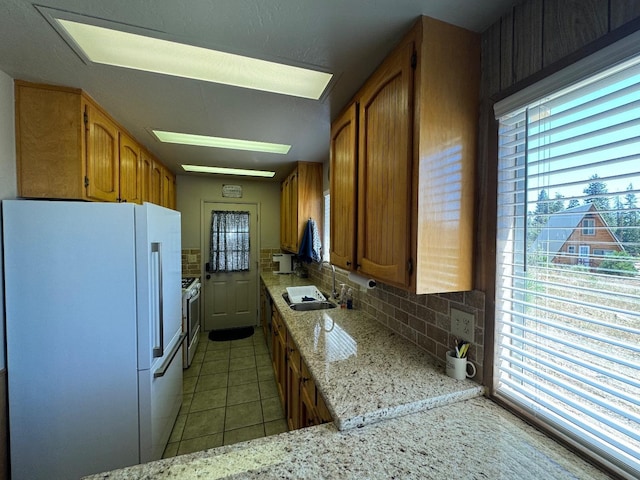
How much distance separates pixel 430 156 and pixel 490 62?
1.50 feet

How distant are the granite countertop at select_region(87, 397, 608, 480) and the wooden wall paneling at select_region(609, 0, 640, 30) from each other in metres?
1.20

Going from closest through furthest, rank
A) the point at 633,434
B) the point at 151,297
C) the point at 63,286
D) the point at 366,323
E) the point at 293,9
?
the point at 633,434, the point at 293,9, the point at 63,286, the point at 151,297, the point at 366,323

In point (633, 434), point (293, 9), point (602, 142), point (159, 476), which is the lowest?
point (159, 476)

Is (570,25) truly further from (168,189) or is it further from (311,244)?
(168,189)

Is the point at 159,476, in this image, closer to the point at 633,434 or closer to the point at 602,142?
the point at 633,434

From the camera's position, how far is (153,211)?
1.51 metres

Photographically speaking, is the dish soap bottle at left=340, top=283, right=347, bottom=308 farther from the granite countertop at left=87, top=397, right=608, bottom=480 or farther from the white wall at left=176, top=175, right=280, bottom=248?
the white wall at left=176, top=175, right=280, bottom=248

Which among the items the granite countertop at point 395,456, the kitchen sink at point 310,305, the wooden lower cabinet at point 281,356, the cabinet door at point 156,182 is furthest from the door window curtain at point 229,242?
the granite countertop at point 395,456

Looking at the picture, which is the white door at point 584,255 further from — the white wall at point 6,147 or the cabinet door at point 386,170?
the white wall at point 6,147

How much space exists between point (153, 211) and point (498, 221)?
1.76 m

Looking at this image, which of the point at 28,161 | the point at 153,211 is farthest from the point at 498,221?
the point at 28,161

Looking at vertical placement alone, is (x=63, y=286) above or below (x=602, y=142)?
below

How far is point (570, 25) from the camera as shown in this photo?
76 cm

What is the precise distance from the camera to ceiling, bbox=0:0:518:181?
2.96 ft
